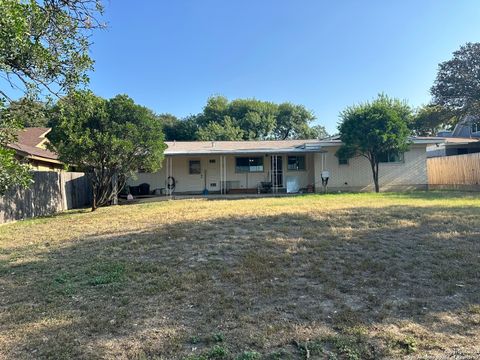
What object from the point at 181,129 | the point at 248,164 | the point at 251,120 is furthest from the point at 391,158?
the point at 181,129

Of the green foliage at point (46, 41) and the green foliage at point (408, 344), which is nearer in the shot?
the green foliage at point (408, 344)

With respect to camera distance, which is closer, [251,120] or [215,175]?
[215,175]

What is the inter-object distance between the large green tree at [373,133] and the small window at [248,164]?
433 centimetres

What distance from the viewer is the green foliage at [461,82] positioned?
25.6 metres

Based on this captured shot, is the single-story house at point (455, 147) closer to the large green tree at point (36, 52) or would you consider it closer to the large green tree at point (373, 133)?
the large green tree at point (373, 133)

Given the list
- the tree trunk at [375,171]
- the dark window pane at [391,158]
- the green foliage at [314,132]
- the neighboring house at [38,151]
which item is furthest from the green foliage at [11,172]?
the green foliage at [314,132]

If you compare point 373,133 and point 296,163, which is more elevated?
point 373,133

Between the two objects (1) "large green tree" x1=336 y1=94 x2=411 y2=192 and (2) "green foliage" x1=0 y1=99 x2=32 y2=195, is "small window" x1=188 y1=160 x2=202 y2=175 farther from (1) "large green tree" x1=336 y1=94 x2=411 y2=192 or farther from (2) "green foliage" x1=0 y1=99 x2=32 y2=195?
(2) "green foliage" x1=0 y1=99 x2=32 y2=195

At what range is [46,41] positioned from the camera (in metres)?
5.40

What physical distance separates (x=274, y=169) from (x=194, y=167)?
4.34 meters

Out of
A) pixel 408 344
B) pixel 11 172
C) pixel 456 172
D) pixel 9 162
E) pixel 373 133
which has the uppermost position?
pixel 373 133

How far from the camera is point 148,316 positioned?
3.71 metres

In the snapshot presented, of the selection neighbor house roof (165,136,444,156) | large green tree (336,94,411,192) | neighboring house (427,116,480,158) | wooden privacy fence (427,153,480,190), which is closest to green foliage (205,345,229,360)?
large green tree (336,94,411,192)

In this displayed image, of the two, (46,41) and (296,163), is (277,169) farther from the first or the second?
(46,41)
